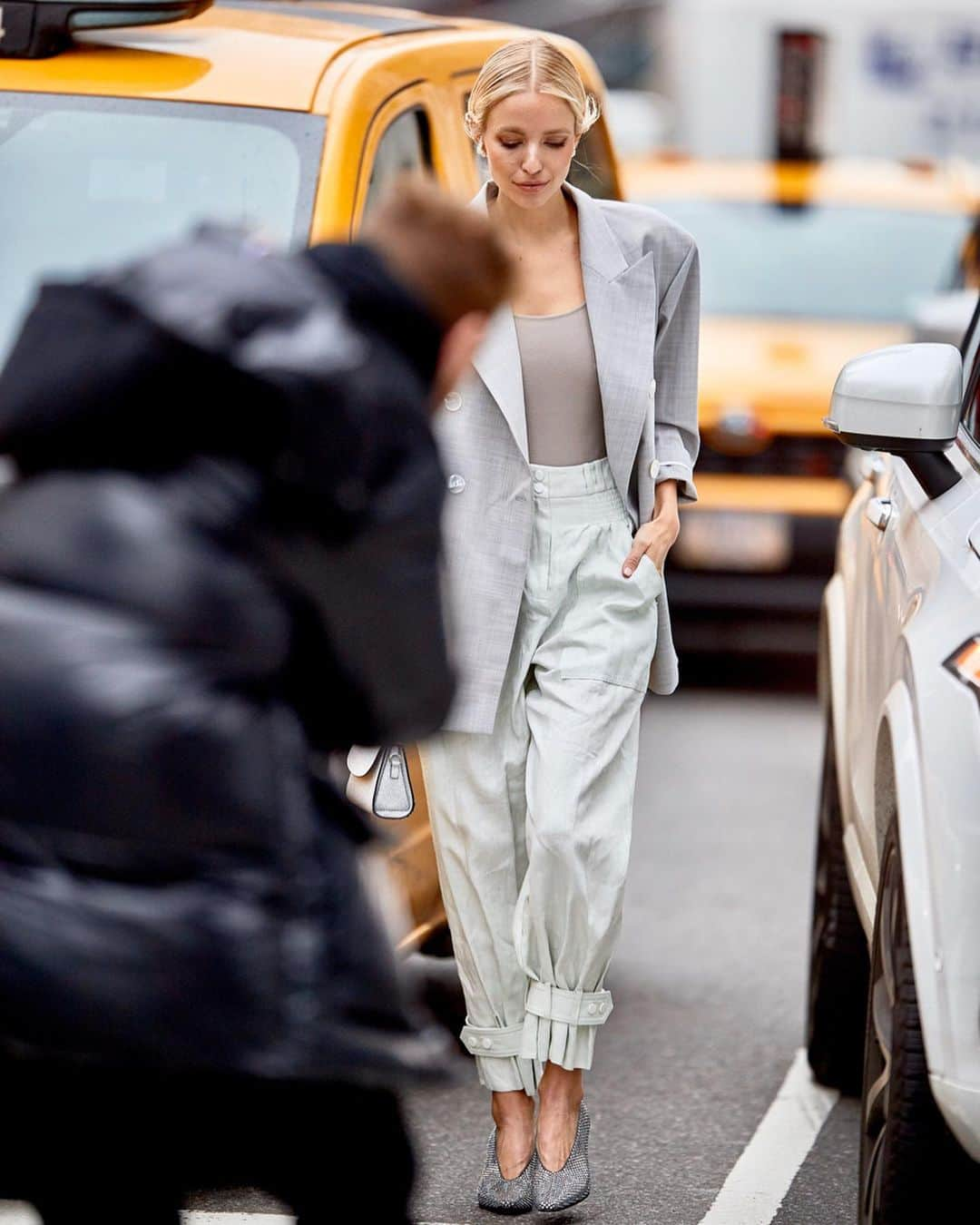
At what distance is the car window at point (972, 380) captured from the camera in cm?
452

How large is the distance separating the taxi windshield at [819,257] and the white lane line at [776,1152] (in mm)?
5808

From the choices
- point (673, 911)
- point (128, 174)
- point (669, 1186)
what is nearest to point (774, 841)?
point (673, 911)

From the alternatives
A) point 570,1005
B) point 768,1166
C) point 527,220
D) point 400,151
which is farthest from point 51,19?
point 768,1166

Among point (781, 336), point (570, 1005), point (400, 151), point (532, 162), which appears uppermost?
point (532, 162)

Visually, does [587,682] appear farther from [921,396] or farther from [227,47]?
[227,47]

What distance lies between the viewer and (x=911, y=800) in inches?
139

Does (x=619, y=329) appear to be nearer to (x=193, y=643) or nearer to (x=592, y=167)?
(x=592, y=167)

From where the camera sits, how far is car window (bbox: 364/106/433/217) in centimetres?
482

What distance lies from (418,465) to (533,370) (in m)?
1.81

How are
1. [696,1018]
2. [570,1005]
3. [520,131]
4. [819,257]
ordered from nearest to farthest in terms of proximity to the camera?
[520,131] → [570,1005] → [696,1018] → [819,257]

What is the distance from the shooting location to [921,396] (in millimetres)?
4133

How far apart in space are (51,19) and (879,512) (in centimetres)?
188

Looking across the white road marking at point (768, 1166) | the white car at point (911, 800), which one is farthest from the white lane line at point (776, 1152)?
the white car at point (911, 800)

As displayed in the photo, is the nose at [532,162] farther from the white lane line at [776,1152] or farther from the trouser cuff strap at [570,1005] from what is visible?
the white lane line at [776,1152]
